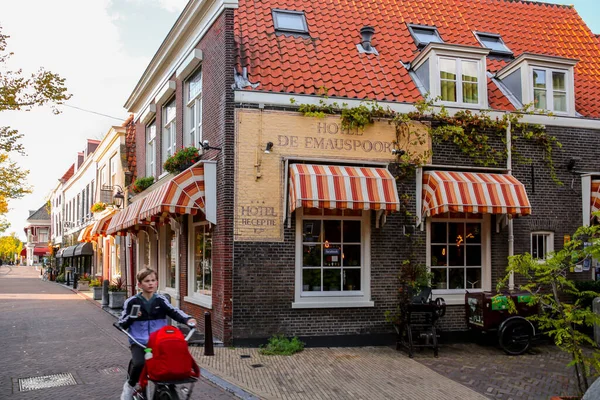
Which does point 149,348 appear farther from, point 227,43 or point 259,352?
point 227,43

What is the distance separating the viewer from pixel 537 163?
41.4ft

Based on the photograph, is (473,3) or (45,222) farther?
(45,222)

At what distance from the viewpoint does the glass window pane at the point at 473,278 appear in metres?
12.3

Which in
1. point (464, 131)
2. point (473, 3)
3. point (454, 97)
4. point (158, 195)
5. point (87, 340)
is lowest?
point (87, 340)

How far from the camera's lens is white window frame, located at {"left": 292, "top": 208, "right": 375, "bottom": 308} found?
11188mm

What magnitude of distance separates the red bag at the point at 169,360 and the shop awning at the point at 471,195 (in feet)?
23.6

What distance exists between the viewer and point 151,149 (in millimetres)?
19281

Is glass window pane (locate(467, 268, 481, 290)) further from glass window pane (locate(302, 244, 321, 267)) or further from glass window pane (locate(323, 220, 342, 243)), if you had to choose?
glass window pane (locate(302, 244, 321, 267))

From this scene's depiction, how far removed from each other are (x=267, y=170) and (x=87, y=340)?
5.47 meters

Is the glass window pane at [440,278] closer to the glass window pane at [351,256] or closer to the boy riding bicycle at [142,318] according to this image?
the glass window pane at [351,256]

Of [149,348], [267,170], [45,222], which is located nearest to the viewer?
[149,348]

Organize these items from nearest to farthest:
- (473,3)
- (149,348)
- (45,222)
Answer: (149,348), (473,3), (45,222)

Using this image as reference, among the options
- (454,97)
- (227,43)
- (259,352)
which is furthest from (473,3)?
(259,352)

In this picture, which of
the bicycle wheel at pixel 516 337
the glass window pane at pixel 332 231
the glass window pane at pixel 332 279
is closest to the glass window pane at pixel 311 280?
the glass window pane at pixel 332 279
